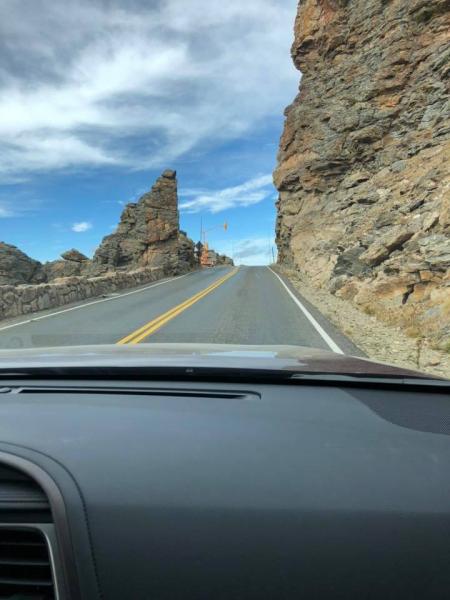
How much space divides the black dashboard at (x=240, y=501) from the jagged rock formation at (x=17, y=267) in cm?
4913

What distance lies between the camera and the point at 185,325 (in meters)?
12.2

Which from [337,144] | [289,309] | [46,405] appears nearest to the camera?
[46,405]

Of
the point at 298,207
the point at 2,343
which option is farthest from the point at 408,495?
the point at 298,207

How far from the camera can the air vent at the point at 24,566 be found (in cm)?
158

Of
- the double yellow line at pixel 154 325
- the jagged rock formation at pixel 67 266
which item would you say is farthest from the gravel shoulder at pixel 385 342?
the jagged rock formation at pixel 67 266

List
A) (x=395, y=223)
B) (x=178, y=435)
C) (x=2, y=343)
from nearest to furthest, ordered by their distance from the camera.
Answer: (x=178, y=435), (x=2, y=343), (x=395, y=223)

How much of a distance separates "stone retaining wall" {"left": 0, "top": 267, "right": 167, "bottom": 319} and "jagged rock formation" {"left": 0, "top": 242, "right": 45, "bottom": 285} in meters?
24.0

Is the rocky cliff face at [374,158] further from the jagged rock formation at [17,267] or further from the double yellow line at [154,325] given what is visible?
the jagged rock formation at [17,267]

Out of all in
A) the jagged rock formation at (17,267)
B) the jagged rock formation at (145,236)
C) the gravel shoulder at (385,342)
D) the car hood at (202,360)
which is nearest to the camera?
the car hood at (202,360)

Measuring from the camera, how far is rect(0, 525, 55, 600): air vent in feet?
5.19

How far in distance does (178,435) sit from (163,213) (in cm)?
5177

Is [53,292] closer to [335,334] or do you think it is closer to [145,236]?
[335,334]

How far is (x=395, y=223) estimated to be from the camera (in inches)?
813

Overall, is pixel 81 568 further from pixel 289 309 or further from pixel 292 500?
pixel 289 309
